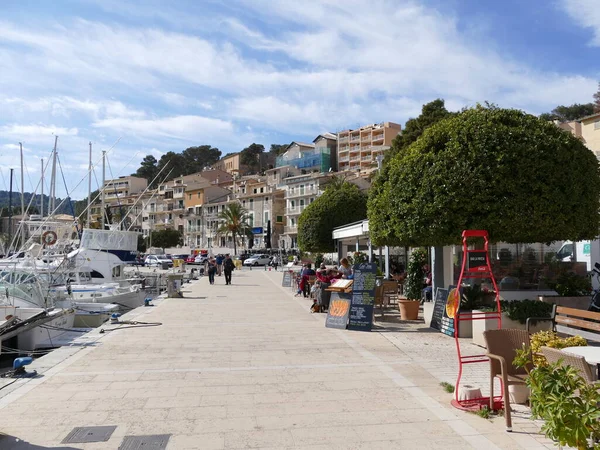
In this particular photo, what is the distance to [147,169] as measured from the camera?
14838cm

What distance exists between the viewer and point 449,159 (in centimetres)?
1139

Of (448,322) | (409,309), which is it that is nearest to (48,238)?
(409,309)

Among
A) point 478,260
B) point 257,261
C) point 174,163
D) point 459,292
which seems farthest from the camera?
point 174,163

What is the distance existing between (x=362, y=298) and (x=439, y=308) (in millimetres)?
1771

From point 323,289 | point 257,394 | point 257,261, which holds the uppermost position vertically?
point 323,289

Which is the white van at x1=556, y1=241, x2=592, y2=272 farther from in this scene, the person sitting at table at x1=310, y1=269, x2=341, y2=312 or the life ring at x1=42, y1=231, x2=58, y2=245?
the life ring at x1=42, y1=231, x2=58, y2=245

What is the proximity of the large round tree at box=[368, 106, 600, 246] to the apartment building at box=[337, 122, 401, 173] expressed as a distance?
80524 millimetres

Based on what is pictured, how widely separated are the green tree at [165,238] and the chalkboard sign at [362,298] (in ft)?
290

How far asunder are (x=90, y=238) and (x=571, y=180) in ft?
91.6

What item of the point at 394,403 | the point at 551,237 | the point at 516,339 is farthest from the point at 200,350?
the point at 551,237

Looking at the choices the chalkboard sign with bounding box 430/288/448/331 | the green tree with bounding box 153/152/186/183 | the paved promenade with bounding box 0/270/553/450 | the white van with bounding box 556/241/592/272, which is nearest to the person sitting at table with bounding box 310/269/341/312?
the paved promenade with bounding box 0/270/553/450

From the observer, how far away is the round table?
535 cm

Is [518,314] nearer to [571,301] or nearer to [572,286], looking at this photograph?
[571,301]

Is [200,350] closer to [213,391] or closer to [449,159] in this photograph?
[213,391]
